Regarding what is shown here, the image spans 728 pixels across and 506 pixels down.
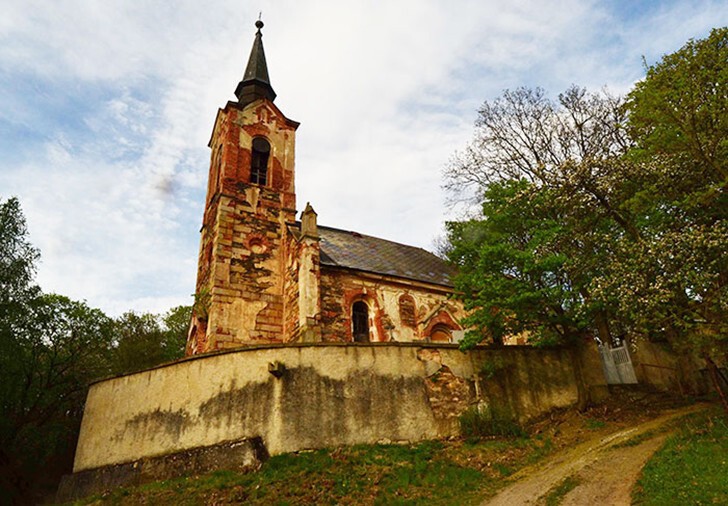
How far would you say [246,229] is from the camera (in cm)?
2145

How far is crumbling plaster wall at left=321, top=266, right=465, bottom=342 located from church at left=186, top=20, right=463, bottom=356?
4 centimetres

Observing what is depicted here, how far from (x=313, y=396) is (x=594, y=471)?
6.88 metres

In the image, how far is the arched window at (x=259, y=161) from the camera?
77.9 ft

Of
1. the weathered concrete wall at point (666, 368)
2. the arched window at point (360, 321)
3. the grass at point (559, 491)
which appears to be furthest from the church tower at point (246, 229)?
the weathered concrete wall at point (666, 368)

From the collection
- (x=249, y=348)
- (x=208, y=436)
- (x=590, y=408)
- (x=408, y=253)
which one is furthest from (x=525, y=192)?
(x=408, y=253)

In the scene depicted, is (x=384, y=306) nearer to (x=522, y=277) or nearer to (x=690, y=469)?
(x=522, y=277)

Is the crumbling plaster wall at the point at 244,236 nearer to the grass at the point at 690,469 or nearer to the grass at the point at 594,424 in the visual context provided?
the grass at the point at 594,424

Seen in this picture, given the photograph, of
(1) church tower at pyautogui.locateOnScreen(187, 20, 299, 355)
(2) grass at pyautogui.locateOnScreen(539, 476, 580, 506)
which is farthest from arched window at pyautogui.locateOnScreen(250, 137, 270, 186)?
(2) grass at pyautogui.locateOnScreen(539, 476, 580, 506)

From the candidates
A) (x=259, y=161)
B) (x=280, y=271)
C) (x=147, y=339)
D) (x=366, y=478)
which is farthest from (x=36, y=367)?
(x=366, y=478)

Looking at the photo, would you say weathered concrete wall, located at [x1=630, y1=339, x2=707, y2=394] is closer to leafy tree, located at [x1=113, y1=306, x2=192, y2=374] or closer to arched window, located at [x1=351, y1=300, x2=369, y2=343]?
arched window, located at [x1=351, y1=300, x2=369, y2=343]

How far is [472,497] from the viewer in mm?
10648

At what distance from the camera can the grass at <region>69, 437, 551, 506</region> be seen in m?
11.0

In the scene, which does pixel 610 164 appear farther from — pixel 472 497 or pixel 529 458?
pixel 472 497

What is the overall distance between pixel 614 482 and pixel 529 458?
3.06 m
